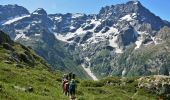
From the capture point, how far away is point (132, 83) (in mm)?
74438

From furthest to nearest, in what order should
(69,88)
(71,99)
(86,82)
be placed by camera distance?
(86,82) < (69,88) < (71,99)

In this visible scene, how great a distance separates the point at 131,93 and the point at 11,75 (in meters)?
28.7

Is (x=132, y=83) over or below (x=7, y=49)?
below

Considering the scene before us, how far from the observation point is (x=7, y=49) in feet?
299

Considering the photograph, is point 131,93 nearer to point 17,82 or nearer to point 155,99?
point 155,99

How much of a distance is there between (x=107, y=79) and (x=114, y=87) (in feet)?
14.9

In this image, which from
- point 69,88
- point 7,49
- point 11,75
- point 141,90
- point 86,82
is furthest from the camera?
point 7,49

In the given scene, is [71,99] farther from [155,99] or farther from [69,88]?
[155,99]

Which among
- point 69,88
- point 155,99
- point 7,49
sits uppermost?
point 7,49

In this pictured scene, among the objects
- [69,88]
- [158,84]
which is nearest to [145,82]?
[158,84]

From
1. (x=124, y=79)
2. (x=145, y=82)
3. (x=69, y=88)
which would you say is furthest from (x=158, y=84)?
(x=69, y=88)

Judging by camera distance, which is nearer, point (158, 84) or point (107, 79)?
point (158, 84)

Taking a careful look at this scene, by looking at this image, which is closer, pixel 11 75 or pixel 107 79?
pixel 11 75

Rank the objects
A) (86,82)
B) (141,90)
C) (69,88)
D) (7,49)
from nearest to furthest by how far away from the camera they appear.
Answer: (69,88) → (141,90) → (86,82) → (7,49)
